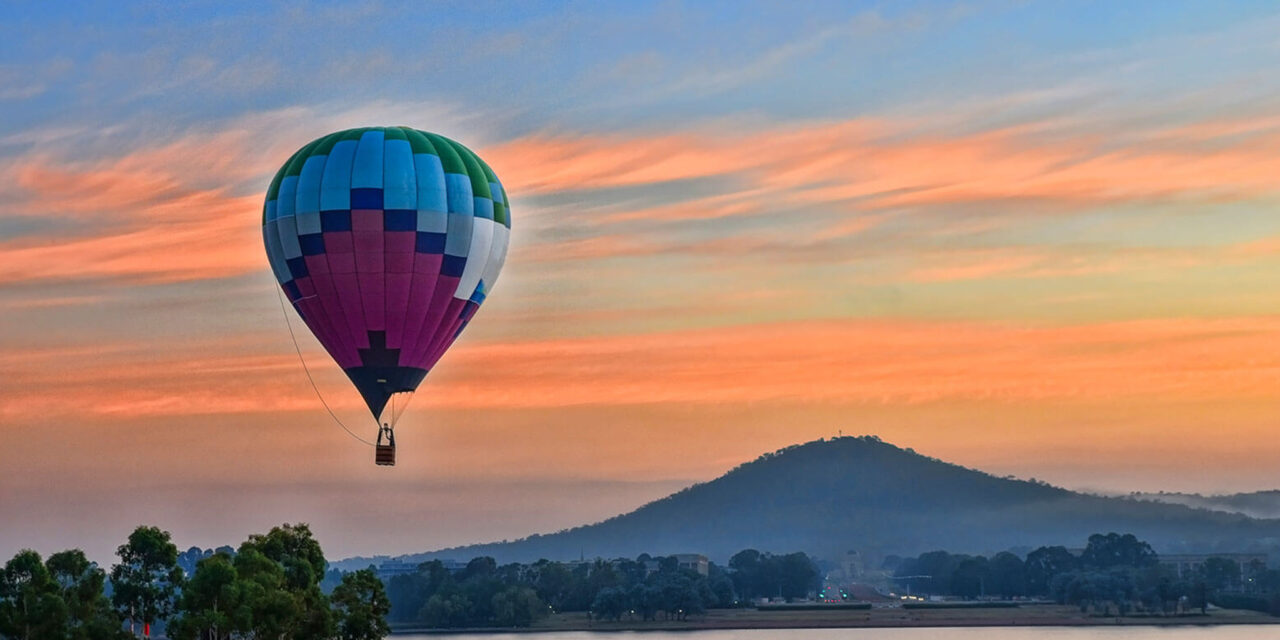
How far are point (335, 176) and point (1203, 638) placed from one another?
10709 cm

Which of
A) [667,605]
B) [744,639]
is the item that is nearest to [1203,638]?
[744,639]

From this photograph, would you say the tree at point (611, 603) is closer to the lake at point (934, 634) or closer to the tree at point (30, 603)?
the lake at point (934, 634)

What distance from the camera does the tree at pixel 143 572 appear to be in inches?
2562

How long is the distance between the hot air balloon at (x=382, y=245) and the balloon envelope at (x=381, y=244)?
1.2 inches

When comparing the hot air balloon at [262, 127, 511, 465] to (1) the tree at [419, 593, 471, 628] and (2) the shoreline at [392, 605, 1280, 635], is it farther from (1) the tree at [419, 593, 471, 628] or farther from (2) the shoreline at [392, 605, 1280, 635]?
(1) the tree at [419, 593, 471, 628]

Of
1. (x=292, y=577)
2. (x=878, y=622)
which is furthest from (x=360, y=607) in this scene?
(x=878, y=622)

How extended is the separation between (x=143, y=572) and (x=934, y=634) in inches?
4607

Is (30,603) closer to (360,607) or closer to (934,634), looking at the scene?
(360,607)

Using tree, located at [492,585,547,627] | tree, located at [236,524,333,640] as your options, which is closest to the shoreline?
tree, located at [492,585,547,627]

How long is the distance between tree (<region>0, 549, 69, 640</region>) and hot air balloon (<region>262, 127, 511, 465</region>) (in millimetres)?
12191

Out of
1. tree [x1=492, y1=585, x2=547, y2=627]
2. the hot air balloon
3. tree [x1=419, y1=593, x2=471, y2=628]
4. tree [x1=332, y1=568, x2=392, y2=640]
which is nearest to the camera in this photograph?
the hot air balloon

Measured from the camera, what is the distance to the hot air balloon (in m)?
56.2

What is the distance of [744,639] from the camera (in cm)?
16400

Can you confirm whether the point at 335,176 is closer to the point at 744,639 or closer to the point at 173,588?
the point at 173,588
